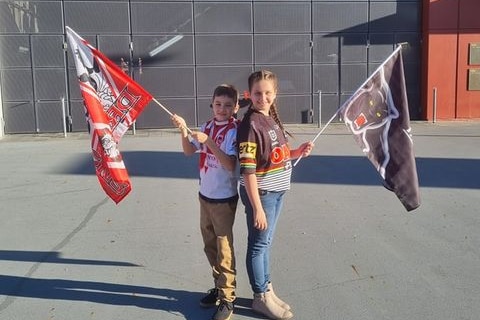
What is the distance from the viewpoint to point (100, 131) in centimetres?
406

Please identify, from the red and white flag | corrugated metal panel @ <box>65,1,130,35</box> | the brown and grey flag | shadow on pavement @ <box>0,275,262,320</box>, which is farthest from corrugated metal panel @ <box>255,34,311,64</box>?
shadow on pavement @ <box>0,275,262,320</box>

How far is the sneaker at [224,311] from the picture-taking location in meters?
3.71

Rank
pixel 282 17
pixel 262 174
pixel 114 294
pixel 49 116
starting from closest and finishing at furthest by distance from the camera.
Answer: pixel 262 174 < pixel 114 294 < pixel 49 116 < pixel 282 17

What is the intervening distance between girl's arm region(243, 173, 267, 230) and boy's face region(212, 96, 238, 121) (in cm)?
50

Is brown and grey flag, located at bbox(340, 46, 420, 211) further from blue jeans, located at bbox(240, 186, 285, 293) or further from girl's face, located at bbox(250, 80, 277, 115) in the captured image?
blue jeans, located at bbox(240, 186, 285, 293)

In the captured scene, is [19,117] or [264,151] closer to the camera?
[264,151]

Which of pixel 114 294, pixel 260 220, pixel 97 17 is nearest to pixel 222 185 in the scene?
pixel 260 220

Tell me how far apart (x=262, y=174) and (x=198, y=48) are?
44.2ft

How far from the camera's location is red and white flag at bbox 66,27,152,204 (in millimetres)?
4082

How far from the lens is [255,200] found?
11.5 ft

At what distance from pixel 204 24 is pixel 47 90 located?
16.3 ft

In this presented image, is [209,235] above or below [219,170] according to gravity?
below

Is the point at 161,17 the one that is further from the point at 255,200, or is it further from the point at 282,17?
the point at 255,200

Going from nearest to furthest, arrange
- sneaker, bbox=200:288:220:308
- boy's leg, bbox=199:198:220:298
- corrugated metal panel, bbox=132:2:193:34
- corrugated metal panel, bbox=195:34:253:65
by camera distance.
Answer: boy's leg, bbox=199:198:220:298, sneaker, bbox=200:288:220:308, corrugated metal panel, bbox=132:2:193:34, corrugated metal panel, bbox=195:34:253:65
